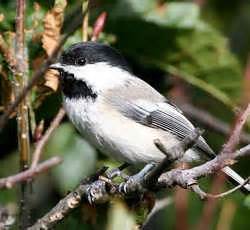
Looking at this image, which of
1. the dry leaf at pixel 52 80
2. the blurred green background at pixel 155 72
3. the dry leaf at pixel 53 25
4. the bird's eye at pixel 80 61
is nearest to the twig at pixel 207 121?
the blurred green background at pixel 155 72

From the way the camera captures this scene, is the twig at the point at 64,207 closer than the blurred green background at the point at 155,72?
Yes

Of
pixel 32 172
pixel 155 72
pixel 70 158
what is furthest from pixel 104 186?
pixel 155 72

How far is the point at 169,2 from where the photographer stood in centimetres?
343

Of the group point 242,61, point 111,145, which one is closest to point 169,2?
point 242,61

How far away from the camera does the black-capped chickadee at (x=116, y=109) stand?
110 inches

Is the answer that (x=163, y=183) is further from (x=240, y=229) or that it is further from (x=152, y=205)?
(x=240, y=229)

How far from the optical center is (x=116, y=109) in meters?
2.88

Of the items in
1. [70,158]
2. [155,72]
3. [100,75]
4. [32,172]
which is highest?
[32,172]

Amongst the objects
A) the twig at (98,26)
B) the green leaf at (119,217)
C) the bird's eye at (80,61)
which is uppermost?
the twig at (98,26)

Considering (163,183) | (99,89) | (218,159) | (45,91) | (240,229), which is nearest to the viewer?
(218,159)

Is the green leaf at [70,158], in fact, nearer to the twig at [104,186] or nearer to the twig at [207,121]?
the twig at [207,121]

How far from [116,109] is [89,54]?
0.80 feet

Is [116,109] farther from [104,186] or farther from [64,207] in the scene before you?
[64,207]

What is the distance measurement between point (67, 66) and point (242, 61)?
4.32 ft
